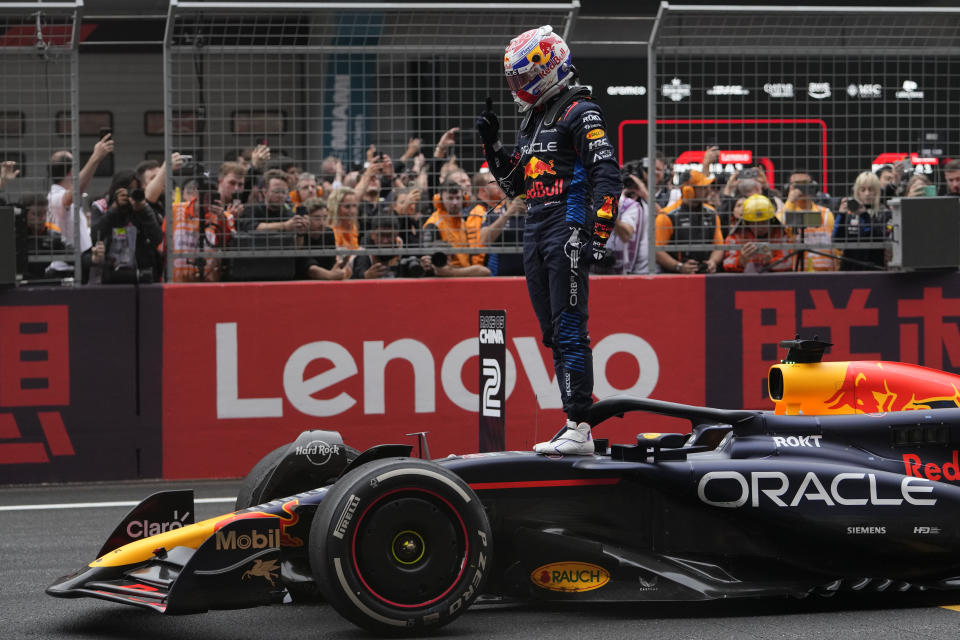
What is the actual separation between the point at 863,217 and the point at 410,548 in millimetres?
5630

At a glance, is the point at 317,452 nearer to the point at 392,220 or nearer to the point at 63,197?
the point at 392,220

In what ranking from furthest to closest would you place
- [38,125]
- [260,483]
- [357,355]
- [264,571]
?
[357,355]
[38,125]
[260,483]
[264,571]

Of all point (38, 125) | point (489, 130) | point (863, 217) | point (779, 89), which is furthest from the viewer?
point (863, 217)

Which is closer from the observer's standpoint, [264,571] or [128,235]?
[264,571]

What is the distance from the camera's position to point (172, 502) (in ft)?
16.7

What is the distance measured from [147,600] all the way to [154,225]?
14.7ft

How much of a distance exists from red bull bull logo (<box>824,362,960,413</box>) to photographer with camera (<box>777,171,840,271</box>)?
3598 millimetres

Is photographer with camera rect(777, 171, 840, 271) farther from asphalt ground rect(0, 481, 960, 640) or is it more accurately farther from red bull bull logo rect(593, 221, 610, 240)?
asphalt ground rect(0, 481, 960, 640)

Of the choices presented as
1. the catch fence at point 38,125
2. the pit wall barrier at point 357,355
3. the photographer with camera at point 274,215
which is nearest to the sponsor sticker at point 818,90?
the pit wall barrier at point 357,355

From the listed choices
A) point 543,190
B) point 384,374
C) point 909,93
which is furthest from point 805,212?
point 543,190

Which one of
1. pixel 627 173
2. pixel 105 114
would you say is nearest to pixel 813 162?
pixel 627 173

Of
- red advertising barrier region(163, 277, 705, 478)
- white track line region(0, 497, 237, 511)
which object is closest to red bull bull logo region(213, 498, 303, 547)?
white track line region(0, 497, 237, 511)

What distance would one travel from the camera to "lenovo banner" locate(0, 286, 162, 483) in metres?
8.09

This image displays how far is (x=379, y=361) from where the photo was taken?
8.51 meters
